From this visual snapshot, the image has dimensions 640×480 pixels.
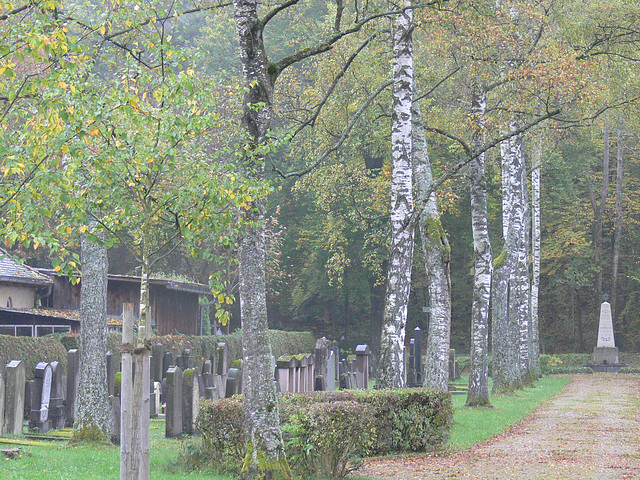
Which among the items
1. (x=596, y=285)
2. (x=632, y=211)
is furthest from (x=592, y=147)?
(x=596, y=285)

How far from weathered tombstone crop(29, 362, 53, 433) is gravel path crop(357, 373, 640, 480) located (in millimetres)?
6719

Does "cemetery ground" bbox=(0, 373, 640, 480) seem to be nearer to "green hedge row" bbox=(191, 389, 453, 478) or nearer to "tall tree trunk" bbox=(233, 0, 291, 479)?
"green hedge row" bbox=(191, 389, 453, 478)

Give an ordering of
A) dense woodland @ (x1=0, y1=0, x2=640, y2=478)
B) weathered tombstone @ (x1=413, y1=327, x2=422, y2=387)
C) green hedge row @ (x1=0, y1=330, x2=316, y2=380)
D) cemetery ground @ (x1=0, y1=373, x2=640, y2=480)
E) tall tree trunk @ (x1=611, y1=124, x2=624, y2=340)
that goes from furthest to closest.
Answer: tall tree trunk @ (x1=611, y1=124, x2=624, y2=340) < weathered tombstone @ (x1=413, y1=327, x2=422, y2=387) < green hedge row @ (x1=0, y1=330, x2=316, y2=380) < cemetery ground @ (x1=0, y1=373, x2=640, y2=480) < dense woodland @ (x1=0, y1=0, x2=640, y2=478)

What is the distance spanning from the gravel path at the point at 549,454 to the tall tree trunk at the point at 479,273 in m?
1.56

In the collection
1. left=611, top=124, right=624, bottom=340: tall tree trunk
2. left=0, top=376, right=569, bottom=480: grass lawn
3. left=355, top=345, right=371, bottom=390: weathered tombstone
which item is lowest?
left=0, top=376, right=569, bottom=480: grass lawn

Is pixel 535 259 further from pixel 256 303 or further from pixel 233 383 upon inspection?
pixel 256 303

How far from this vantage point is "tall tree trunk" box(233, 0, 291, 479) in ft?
29.7

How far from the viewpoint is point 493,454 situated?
12.8m

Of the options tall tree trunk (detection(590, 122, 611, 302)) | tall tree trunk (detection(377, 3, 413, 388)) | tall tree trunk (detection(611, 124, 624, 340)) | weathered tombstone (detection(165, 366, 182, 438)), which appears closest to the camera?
weathered tombstone (detection(165, 366, 182, 438))

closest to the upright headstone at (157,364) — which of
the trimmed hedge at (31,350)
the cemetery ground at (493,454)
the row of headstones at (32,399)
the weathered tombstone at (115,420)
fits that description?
the trimmed hedge at (31,350)

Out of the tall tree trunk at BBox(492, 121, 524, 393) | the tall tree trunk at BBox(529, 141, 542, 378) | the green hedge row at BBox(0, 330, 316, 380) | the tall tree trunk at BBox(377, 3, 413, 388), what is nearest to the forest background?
the tall tree trunk at BBox(529, 141, 542, 378)

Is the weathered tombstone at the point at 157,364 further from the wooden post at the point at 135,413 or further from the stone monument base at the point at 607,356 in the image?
the stone monument base at the point at 607,356

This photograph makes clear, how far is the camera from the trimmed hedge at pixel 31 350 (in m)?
16.9

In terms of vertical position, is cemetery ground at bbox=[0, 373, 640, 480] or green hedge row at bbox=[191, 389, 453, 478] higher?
green hedge row at bbox=[191, 389, 453, 478]
